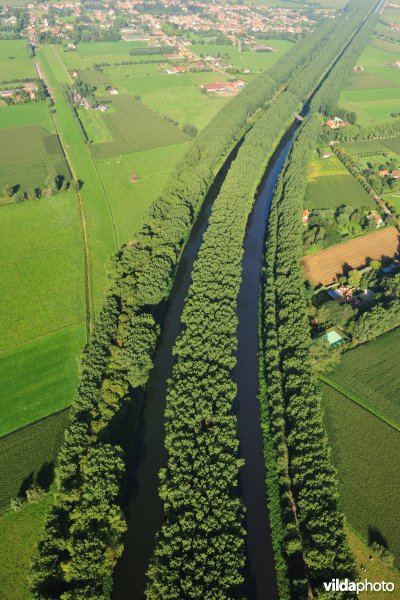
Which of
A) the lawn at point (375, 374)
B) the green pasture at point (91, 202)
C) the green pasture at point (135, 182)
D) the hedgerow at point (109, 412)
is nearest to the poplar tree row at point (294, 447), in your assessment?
the hedgerow at point (109, 412)

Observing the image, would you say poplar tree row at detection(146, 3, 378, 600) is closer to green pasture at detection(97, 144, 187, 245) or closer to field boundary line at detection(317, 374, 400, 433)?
field boundary line at detection(317, 374, 400, 433)

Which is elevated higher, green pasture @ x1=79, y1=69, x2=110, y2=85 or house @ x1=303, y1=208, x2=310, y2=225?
green pasture @ x1=79, y1=69, x2=110, y2=85

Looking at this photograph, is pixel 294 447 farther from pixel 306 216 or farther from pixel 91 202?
pixel 91 202

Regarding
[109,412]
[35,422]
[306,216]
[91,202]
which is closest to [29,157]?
[91,202]

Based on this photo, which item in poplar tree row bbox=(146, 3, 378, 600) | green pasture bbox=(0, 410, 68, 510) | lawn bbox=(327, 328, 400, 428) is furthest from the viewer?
lawn bbox=(327, 328, 400, 428)

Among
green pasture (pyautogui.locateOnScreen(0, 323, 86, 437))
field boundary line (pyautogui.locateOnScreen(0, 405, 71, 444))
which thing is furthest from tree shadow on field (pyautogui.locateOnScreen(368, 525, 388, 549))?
green pasture (pyautogui.locateOnScreen(0, 323, 86, 437))

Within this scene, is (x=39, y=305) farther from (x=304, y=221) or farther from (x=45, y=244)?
(x=304, y=221)

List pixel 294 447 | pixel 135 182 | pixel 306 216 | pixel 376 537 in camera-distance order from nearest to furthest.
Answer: pixel 376 537
pixel 294 447
pixel 306 216
pixel 135 182
